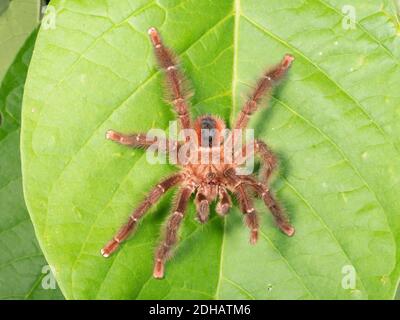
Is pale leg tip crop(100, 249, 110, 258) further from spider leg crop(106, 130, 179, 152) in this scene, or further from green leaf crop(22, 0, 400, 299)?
spider leg crop(106, 130, 179, 152)

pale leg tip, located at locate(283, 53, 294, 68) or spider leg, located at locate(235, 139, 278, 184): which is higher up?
pale leg tip, located at locate(283, 53, 294, 68)

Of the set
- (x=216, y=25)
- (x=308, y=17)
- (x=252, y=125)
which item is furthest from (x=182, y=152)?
(x=308, y=17)

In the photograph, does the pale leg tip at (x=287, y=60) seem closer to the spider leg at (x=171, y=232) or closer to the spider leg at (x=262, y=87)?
the spider leg at (x=262, y=87)

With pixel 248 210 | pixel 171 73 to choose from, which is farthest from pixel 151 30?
pixel 248 210

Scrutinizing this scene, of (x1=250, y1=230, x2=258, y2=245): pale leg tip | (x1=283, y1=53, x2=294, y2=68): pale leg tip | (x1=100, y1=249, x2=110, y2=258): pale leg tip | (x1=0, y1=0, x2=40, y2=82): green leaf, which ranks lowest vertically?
(x1=100, y1=249, x2=110, y2=258): pale leg tip

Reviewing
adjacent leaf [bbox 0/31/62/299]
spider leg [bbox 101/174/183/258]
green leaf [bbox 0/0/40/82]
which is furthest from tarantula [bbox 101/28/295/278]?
green leaf [bbox 0/0/40/82]

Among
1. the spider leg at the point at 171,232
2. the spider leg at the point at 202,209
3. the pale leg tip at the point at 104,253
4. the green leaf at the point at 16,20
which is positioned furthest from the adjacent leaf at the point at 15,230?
the spider leg at the point at 202,209

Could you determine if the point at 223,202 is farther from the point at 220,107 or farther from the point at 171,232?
the point at 220,107
